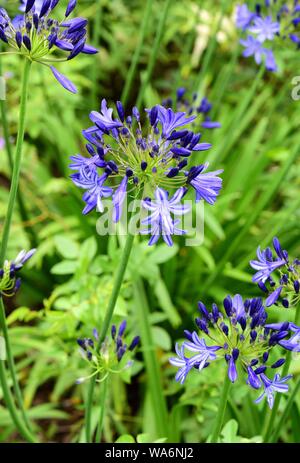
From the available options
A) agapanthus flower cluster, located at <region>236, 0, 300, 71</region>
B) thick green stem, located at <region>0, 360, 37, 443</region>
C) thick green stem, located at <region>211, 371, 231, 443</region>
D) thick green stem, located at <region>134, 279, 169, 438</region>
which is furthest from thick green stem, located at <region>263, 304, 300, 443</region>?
agapanthus flower cluster, located at <region>236, 0, 300, 71</region>

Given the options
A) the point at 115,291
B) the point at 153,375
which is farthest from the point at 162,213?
the point at 153,375

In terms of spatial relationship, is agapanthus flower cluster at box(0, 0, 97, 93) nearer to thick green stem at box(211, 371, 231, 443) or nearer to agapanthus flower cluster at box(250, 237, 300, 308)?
agapanthus flower cluster at box(250, 237, 300, 308)

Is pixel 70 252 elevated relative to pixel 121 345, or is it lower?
elevated

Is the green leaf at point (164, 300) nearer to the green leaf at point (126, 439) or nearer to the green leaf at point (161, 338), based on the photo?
the green leaf at point (161, 338)

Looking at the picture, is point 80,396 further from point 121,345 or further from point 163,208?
point 163,208

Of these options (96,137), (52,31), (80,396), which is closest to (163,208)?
(96,137)

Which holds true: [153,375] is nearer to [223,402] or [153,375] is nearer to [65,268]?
[65,268]
